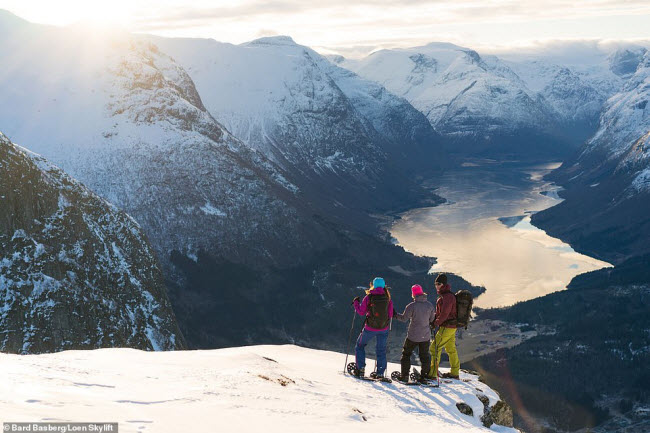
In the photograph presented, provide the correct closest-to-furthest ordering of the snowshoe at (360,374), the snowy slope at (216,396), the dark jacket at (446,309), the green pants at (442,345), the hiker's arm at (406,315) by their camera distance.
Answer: the snowy slope at (216,396) < the hiker's arm at (406,315) < the snowshoe at (360,374) < the dark jacket at (446,309) < the green pants at (442,345)

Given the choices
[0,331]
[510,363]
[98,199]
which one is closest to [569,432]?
[510,363]

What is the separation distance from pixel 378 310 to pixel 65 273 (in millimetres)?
76207

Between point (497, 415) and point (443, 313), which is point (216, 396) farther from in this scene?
point (497, 415)

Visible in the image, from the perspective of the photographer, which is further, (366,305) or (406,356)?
(406,356)

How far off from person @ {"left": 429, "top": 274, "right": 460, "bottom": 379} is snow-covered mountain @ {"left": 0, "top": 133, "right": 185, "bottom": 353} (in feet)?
199

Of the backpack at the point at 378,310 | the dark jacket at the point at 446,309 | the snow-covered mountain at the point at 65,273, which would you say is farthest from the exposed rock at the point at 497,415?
the snow-covered mountain at the point at 65,273

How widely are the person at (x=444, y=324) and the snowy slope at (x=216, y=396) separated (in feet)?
4.68

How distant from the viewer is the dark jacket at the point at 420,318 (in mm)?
31812

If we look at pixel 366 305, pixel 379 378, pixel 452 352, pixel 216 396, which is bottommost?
pixel 379 378

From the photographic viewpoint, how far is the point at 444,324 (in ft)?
108

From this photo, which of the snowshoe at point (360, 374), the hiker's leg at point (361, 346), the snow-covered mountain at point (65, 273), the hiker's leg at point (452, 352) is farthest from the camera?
the snow-covered mountain at point (65, 273)

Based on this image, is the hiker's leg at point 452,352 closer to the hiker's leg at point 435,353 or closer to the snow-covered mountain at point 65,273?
the hiker's leg at point 435,353

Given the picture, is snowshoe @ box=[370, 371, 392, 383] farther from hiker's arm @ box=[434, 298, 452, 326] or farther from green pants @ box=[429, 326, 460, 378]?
hiker's arm @ box=[434, 298, 452, 326]

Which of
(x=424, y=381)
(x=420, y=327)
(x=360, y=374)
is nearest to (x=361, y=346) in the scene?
(x=360, y=374)
